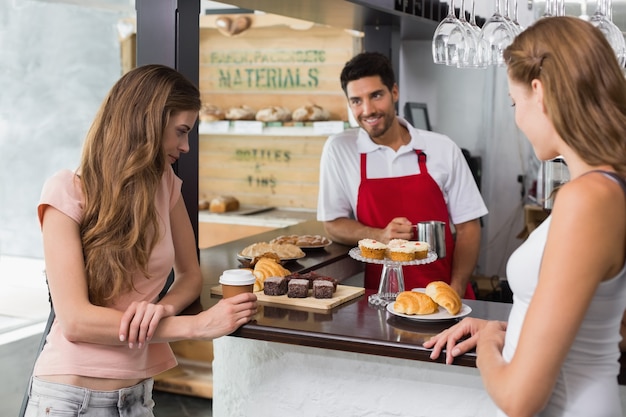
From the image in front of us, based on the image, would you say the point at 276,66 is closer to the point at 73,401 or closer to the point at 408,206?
the point at 408,206

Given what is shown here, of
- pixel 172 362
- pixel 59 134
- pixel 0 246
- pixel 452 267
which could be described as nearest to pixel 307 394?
pixel 172 362

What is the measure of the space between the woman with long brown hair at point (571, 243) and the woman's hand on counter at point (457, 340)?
1.01 feet

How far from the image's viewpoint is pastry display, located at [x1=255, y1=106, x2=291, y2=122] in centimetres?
534

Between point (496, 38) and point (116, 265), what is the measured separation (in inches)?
59.4

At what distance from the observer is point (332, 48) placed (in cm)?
551

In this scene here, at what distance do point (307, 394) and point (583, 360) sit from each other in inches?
42.0

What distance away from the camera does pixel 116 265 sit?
204 centimetres

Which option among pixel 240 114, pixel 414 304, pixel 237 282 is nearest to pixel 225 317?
pixel 237 282

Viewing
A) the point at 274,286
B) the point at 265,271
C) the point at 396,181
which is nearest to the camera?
the point at 274,286

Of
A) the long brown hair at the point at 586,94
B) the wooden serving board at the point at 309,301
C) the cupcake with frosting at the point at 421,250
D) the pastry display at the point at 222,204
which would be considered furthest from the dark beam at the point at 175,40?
the pastry display at the point at 222,204

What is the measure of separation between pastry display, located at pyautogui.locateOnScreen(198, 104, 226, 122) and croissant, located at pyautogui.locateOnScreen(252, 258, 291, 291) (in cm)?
289

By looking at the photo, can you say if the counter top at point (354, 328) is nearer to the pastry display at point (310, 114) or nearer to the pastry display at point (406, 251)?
the pastry display at point (406, 251)

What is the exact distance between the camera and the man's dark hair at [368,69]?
3.43 m

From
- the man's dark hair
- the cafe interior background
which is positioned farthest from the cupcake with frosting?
the cafe interior background
